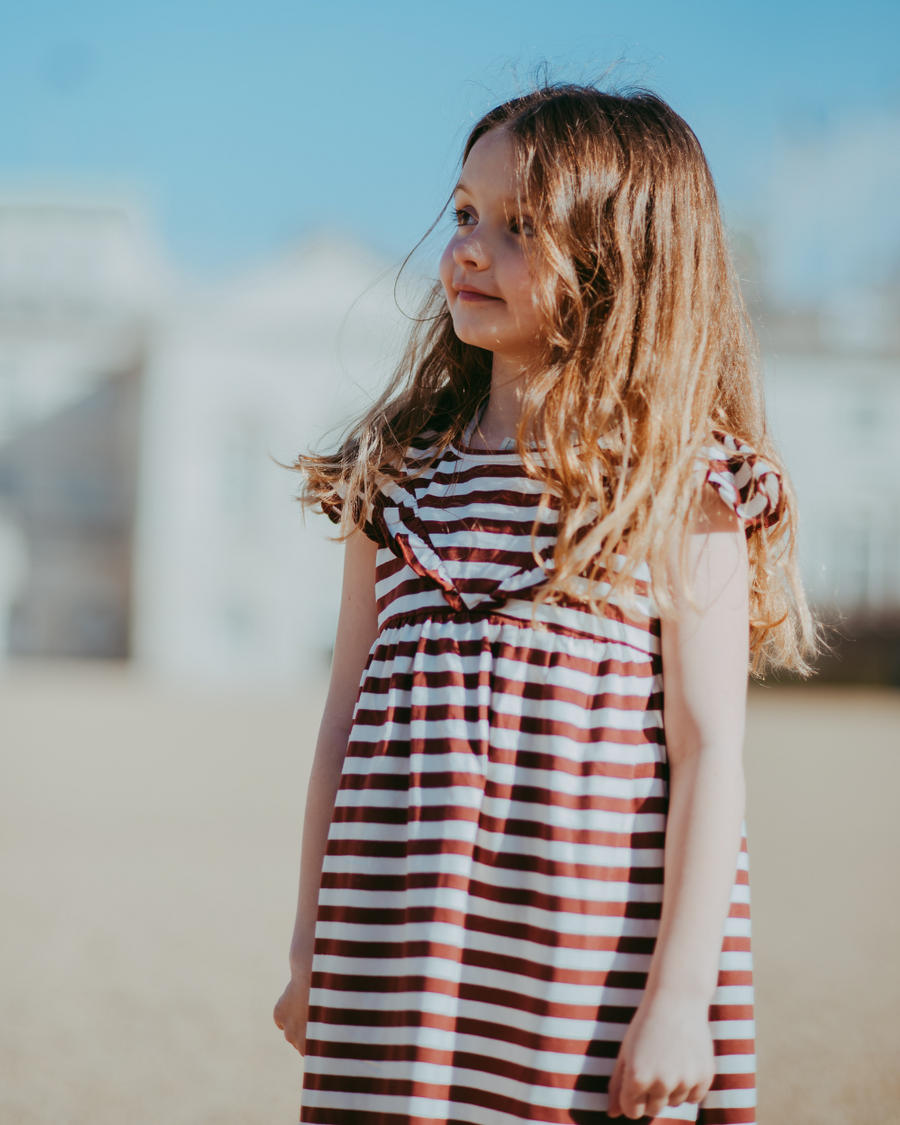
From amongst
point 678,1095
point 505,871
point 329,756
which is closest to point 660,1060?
point 678,1095

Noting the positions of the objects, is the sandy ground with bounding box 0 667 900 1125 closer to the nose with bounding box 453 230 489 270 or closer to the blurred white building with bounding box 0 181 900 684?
the nose with bounding box 453 230 489 270

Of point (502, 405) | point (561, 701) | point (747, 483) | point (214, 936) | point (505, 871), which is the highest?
point (502, 405)

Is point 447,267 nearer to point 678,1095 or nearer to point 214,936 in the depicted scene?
Answer: point 678,1095

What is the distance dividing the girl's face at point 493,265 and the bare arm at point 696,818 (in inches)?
14.4

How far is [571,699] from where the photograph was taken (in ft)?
4.50

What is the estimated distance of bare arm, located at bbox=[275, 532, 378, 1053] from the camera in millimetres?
1573

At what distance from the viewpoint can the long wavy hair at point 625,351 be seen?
141 centimetres

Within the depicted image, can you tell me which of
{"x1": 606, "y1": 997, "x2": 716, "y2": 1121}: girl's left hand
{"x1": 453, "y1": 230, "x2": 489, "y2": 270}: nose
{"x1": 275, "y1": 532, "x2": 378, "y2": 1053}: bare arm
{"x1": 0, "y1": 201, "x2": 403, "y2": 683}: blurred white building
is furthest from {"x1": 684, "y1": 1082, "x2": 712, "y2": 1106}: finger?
{"x1": 0, "y1": 201, "x2": 403, "y2": 683}: blurred white building

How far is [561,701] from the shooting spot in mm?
1364

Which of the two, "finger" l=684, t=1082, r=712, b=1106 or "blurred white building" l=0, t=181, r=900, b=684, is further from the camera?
"blurred white building" l=0, t=181, r=900, b=684

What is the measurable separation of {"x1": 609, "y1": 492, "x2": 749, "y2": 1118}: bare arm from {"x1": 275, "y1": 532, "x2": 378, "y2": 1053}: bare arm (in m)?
0.48

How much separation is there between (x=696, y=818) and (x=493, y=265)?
0.76 meters

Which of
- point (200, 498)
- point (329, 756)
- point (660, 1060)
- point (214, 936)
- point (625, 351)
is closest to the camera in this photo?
point (660, 1060)

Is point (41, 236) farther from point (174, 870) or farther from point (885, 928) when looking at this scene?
point (885, 928)
